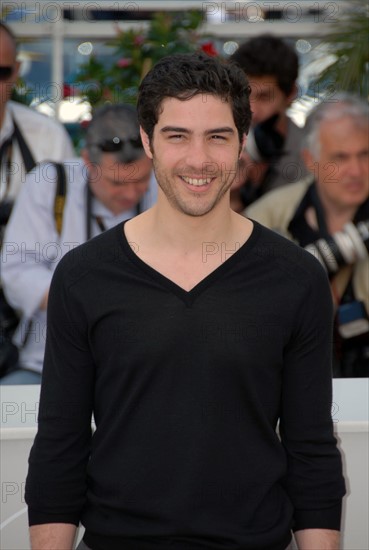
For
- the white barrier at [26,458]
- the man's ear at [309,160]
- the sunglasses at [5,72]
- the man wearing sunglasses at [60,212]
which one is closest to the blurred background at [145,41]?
the sunglasses at [5,72]

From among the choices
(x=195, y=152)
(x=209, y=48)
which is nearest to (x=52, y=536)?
(x=195, y=152)

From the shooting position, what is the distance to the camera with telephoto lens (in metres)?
3.09

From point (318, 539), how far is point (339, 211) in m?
1.69

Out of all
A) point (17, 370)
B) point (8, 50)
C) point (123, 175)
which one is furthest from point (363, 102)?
point (17, 370)

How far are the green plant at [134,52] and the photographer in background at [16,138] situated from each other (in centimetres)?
59

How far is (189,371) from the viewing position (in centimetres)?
167

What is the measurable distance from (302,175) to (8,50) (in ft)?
3.93

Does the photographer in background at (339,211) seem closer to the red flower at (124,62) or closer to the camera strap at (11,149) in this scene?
the camera strap at (11,149)

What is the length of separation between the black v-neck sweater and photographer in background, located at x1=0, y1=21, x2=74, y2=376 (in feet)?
5.58

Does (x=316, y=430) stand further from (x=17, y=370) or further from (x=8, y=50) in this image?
(x=8, y=50)

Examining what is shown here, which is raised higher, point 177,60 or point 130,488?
point 177,60

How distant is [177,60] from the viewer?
1.71 meters

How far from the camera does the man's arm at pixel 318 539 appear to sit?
1.74 m

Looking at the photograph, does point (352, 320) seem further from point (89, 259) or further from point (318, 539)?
point (89, 259)
